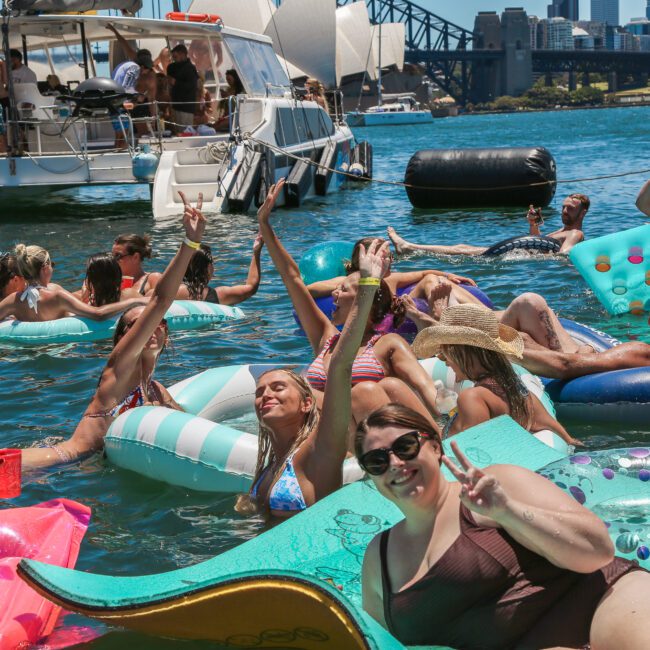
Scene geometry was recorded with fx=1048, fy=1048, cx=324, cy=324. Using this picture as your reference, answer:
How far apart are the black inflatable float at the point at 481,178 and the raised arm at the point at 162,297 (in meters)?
12.4

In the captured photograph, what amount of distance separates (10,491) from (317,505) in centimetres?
154

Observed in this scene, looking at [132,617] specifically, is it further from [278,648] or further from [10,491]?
[10,491]

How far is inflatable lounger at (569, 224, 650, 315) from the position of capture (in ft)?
25.8

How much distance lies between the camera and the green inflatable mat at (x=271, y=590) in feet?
10.0

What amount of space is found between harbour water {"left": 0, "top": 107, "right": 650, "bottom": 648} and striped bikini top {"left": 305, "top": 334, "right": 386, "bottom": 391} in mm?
720

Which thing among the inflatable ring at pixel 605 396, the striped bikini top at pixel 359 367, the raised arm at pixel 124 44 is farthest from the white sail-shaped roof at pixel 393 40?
the striped bikini top at pixel 359 367

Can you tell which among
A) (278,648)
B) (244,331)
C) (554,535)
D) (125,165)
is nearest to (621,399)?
(278,648)

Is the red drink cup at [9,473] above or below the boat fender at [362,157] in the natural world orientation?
below

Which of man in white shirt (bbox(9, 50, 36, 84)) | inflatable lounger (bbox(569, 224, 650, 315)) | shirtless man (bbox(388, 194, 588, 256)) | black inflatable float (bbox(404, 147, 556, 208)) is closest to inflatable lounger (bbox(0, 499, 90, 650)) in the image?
inflatable lounger (bbox(569, 224, 650, 315))

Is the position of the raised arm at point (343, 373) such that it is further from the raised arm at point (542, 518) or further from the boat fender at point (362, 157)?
the boat fender at point (362, 157)

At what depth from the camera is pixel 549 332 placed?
6.04 metres

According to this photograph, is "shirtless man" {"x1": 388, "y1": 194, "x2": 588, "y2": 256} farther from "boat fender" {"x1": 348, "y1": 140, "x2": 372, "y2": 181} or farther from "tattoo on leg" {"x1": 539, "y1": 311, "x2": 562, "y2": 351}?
"boat fender" {"x1": 348, "y1": 140, "x2": 372, "y2": 181}

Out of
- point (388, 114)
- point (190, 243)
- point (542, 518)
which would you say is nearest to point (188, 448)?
point (190, 243)

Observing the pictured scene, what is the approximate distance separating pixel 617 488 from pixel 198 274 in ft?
19.2
